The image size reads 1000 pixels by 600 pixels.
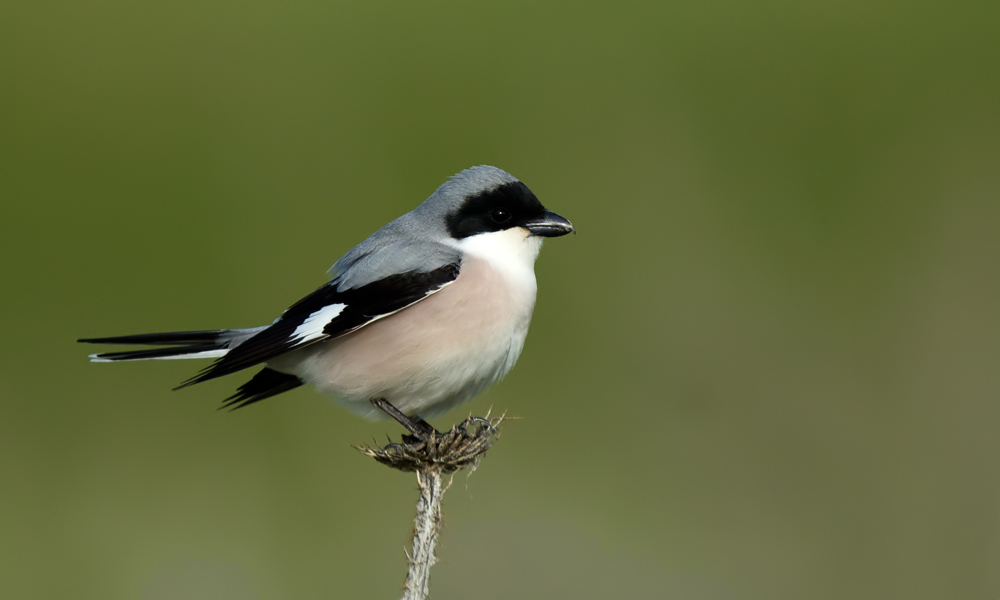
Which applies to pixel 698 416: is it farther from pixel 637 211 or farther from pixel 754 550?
pixel 637 211

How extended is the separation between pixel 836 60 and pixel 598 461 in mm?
3700

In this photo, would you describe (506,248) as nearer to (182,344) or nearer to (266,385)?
(266,385)

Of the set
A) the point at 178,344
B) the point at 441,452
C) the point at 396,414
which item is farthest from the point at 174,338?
the point at 441,452

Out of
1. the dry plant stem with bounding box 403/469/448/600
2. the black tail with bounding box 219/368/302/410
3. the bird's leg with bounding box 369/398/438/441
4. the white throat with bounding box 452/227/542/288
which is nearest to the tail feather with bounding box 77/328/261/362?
the black tail with bounding box 219/368/302/410

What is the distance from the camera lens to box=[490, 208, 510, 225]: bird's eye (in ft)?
10.7

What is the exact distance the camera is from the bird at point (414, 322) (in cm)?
300

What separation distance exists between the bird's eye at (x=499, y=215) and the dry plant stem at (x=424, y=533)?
122cm

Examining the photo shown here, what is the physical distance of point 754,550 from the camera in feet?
14.2

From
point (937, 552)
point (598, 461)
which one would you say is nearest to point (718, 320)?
point (598, 461)

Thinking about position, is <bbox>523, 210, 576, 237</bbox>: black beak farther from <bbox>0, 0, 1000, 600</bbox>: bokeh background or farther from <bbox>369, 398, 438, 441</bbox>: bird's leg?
<bbox>0, 0, 1000, 600</bbox>: bokeh background

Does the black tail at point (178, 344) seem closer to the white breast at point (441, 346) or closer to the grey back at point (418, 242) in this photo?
the white breast at point (441, 346)

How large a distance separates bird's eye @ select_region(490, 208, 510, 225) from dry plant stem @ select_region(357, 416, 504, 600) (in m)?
0.89

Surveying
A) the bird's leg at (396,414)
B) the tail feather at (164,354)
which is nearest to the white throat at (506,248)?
the bird's leg at (396,414)

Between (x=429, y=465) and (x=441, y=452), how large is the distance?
0.05 meters
